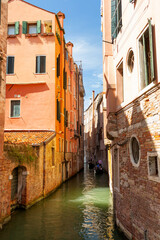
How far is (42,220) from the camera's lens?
9023 mm

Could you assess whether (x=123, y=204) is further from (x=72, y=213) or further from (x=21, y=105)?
(x=21, y=105)

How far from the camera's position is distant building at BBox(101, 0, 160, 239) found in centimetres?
492

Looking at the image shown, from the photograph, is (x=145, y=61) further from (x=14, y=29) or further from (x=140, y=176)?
(x=14, y=29)

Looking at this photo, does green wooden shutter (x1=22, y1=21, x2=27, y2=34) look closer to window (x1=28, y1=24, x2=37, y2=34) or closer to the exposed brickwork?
window (x1=28, y1=24, x2=37, y2=34)

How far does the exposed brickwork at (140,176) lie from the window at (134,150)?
5.7 inches

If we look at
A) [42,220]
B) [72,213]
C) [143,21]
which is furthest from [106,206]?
[143,21]

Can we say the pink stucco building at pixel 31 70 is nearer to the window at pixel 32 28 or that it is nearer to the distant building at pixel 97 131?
the window at pixel 32 28

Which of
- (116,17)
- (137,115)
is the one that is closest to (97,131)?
(116,17)

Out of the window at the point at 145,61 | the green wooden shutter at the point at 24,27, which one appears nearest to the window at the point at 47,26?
the green wooden shutter at the point at 24,27

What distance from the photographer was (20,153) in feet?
35.5

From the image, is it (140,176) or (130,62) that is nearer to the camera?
(140,176)

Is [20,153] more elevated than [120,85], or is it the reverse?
[120,85]

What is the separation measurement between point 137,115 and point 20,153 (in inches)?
261

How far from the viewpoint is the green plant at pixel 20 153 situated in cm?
959
